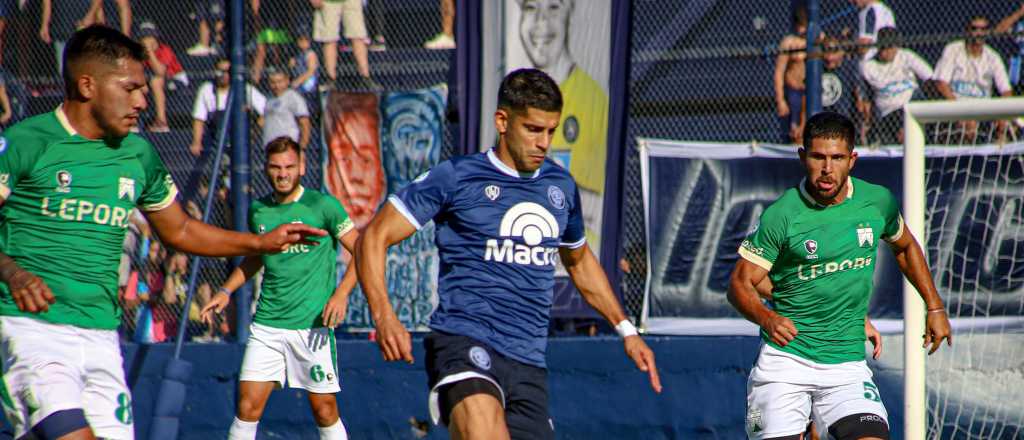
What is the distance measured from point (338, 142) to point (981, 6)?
546cm

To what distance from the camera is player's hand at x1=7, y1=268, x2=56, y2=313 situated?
4758 millimetres

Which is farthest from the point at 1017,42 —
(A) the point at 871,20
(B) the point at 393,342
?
(B) the point at 393,342

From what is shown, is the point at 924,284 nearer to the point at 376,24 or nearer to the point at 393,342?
the point at 393,342

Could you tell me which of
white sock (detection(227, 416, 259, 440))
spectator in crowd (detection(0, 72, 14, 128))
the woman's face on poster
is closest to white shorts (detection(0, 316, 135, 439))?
white sock (detection(227, 416, 259, 440))

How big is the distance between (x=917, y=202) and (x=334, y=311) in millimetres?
3868

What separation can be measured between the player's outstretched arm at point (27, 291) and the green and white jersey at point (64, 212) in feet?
0.87

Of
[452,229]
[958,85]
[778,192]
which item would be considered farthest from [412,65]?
[452,229]

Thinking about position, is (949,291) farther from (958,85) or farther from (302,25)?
(302,25)

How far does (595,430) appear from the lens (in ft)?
30.9

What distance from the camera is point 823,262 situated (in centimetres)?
623

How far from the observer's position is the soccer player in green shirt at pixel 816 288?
20.3ft

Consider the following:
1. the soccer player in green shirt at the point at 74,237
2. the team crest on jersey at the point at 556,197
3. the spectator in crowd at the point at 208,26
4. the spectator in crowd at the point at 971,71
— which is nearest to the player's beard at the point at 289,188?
the spectator in crowd at the point at 208,26

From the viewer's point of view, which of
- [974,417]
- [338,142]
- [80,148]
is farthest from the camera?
[338,142]

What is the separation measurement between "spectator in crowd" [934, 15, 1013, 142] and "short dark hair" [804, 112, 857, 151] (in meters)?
3.24
